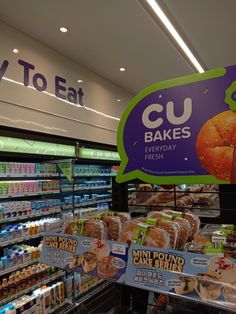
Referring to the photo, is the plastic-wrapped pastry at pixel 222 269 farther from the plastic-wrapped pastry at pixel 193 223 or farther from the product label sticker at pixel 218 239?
the plastic-wrapped pastry at pixel 193 223

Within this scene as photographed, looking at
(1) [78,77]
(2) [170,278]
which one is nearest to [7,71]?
(1) [78,77]

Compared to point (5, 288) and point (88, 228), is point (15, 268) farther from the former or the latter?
point (88, 228)

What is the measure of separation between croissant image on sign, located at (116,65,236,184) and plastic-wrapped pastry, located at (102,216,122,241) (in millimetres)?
160

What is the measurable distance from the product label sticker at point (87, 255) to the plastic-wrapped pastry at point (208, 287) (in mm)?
230

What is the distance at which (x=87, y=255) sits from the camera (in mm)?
912

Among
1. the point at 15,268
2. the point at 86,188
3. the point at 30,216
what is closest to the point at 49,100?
the point at 30,216

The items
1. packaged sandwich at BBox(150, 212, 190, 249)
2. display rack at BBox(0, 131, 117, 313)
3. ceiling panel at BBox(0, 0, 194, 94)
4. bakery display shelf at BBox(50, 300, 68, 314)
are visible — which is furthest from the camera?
bakery display shelf at BBox(50, 300, 68, 314)

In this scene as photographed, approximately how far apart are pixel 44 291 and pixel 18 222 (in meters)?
0.90

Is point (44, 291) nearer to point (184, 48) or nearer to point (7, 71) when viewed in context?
point (7, 71)

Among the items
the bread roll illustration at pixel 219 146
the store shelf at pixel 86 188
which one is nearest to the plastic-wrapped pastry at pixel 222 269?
the bread roll illustration at pixel 219 146

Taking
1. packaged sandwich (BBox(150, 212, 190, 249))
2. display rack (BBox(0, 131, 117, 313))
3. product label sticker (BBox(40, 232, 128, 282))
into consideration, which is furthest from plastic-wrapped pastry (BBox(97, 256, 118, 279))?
display rack (BBox(0, 131, 117, 313))

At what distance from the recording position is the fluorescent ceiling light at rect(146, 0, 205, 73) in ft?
8.98

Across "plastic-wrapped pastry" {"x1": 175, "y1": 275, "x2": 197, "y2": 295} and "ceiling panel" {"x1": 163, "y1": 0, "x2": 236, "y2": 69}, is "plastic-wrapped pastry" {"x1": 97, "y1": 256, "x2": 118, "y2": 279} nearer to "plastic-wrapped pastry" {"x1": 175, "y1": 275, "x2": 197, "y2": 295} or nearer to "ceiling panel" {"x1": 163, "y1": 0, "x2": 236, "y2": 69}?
"plastic-wrapped pastry" {"x1": 175, "y1": 275, "x2": 197, "y2": 295}

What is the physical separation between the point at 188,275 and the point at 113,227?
0.40m
